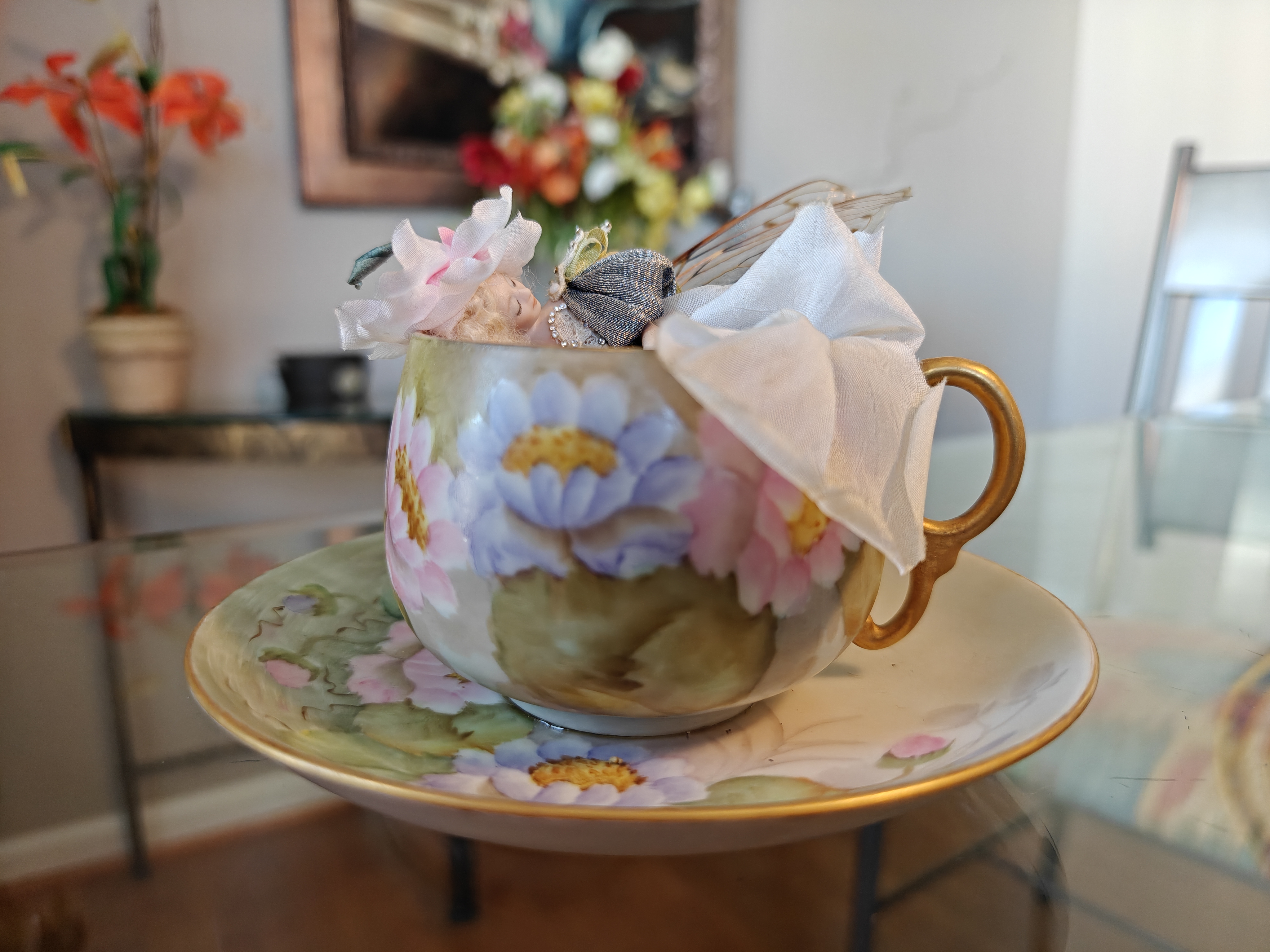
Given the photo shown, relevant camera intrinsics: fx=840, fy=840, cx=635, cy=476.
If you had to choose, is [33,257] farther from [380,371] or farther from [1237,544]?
[1237,544]

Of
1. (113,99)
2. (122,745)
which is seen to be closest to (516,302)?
(122,745)

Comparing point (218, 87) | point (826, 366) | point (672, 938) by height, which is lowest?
point (672, 938)

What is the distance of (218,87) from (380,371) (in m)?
0.41

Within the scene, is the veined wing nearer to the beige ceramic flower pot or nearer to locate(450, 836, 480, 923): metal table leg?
locate(450, 836, 480, 923): metal table leg

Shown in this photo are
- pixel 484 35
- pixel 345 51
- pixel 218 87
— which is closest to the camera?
pixel 218 87

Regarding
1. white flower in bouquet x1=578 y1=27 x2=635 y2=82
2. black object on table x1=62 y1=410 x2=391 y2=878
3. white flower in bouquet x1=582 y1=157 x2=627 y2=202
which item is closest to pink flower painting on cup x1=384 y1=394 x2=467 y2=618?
black object on table x1=62 y1=410 x2=391 y2=878

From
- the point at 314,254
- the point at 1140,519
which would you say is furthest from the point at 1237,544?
the point at 314,254

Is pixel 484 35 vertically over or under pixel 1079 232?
over

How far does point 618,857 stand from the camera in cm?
25

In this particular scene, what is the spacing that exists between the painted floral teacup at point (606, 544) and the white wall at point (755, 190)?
91 cm

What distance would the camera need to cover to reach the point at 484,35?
3.80ft

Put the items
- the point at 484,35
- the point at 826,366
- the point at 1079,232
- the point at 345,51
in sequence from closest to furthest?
the point at 826,366
the point at 345,51
the point at 484,35
the point at 1079,232

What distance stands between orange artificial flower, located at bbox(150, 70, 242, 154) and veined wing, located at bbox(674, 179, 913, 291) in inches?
29.9

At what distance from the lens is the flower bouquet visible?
111cm
